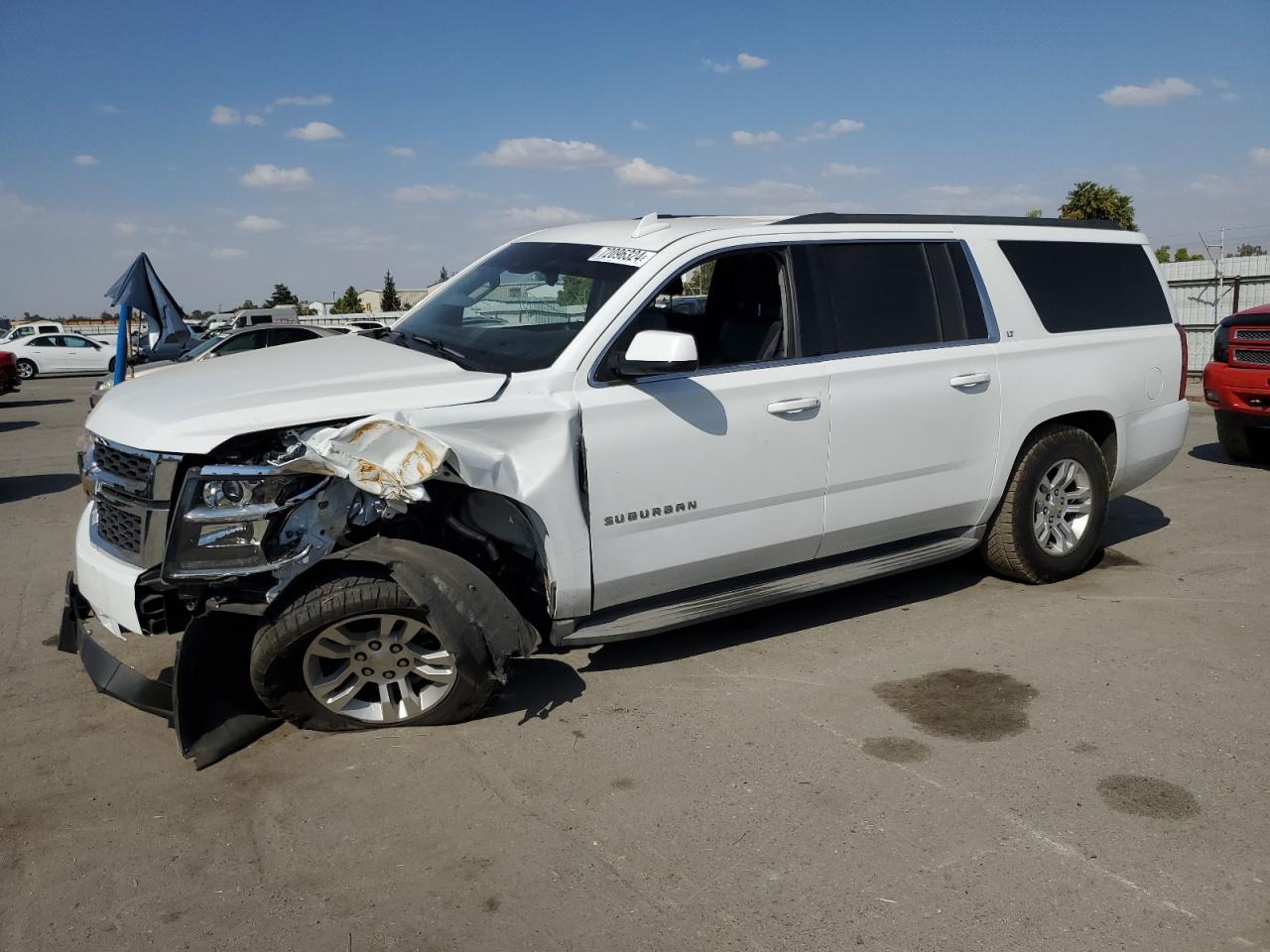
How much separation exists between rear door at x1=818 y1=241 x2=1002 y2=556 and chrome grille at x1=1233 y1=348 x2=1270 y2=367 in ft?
16.8

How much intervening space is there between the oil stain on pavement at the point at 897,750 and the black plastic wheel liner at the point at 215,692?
235cm

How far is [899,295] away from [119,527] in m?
3.63

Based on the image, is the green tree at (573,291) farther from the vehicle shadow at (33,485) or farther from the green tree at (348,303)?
the green tree at (348,303)

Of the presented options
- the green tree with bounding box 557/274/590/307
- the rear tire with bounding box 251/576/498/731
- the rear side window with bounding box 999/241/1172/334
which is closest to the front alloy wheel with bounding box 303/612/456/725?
the rear tire with bounding box 251/576/498/731

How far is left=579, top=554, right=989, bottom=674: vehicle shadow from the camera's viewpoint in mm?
4828

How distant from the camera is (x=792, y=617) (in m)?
5.30

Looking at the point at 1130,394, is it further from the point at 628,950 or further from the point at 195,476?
the point at 195,476

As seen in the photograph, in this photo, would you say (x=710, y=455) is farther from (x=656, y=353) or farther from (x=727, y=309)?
(x=727, y=309)

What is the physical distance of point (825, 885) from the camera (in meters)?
2.97

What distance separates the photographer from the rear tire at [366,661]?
368cm

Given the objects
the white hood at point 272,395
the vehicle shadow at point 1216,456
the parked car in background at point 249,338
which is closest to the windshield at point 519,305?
the white hood at point 272,395

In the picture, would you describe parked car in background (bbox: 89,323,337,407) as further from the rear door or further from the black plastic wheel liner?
the black plastic wheel liner

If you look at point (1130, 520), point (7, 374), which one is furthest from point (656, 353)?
point (7, 374)

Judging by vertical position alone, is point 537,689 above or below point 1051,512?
below
